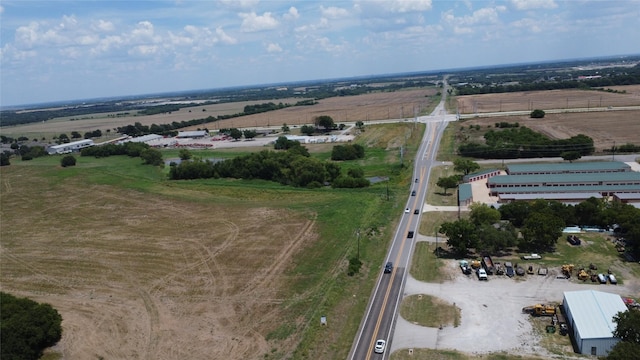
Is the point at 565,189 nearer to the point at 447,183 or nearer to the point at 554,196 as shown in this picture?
the point at 554,196

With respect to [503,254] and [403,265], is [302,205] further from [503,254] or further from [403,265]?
[503,254]

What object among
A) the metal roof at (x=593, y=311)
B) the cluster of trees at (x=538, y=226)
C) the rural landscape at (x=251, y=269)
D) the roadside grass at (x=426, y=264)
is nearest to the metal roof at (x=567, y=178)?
the rural landscape at (x=251, y=269)

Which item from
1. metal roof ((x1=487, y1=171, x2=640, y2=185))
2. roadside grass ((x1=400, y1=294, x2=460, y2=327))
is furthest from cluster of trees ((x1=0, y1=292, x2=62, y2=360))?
metal roof ((x1=487, y1=171, x2=640, y2=185))

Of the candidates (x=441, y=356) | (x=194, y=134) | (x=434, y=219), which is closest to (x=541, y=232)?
(x=434, y=219)

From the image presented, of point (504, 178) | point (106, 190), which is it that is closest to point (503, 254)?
point (504, 178)

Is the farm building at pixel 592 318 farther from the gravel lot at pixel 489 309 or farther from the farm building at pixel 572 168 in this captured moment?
the farm building at pixel 572 168

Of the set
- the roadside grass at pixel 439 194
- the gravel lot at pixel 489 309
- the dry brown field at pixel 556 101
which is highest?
the dry brown field at pixel 556 101

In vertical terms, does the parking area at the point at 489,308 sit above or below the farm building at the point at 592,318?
below
